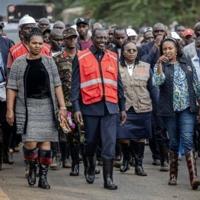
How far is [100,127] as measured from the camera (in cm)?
1194

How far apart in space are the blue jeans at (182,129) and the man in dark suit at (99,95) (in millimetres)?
709

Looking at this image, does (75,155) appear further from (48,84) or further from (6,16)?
(6,16)

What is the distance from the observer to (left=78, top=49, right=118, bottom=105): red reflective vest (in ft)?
38.9

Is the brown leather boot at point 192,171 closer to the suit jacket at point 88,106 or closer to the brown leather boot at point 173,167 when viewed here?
the brown leather boot at point 173,167

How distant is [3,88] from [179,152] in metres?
2.78

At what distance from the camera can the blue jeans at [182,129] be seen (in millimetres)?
11969

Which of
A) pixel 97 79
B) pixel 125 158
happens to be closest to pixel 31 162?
pixel 97 79

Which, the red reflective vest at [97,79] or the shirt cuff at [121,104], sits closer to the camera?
the red reflective vest at [97,79]

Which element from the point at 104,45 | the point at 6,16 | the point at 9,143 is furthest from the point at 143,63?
the point at 6,16

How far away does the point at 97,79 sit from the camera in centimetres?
1186

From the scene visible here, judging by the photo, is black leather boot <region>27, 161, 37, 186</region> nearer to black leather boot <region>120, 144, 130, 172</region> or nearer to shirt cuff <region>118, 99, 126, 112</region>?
shirt cuff <region>118, 99, 126, 112</region>

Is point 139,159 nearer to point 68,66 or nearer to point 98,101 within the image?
point 68,66

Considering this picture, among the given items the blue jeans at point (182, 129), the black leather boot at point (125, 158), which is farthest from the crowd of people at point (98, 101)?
the black leather boot at point (125, 158)

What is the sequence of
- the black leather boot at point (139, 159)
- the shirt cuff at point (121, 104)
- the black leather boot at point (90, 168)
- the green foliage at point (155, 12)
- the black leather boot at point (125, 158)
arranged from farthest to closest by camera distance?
1. the green foliage at point (155, 12)
2. the black leather boot at point (125, 158)
3. the black leather boot at point (139, 159)
4. the black leather boot at point (90, 168)
5. the shirt cuff at point (121, 104)
